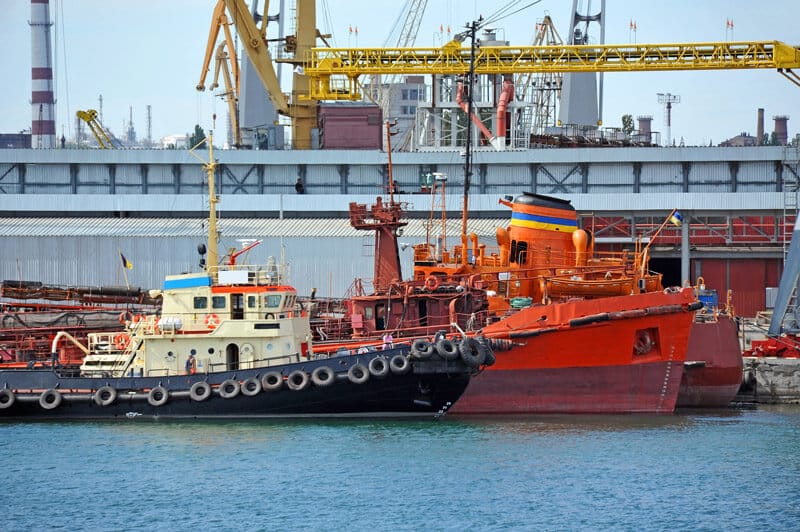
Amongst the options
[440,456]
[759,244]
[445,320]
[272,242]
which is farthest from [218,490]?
[759,244]

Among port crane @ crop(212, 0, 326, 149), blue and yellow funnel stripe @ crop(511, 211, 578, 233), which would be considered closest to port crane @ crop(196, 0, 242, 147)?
port crane @ crop(212, 0, 326, 149)

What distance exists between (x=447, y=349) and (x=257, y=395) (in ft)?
15.2

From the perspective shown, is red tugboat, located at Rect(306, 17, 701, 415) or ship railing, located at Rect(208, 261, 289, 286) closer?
ship railing, located at Rect(208, 261, 289, 286)

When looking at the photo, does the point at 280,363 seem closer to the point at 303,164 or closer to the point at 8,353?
the point at 8,353

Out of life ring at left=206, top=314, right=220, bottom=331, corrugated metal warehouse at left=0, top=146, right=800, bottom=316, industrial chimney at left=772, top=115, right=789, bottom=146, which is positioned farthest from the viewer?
industrial chimney at left=772, top=115, right=789, bottom=146

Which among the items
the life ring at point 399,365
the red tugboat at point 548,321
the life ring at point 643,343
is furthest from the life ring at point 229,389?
the life ring at point 643,343

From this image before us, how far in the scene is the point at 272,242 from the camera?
4966 centimetres

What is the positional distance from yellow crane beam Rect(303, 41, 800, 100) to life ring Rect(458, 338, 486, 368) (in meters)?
23.5

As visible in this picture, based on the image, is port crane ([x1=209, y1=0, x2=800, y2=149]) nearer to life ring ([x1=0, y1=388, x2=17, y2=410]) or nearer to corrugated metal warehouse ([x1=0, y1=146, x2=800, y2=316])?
corrugated metal warehouse ([x1=0, y1=146, x2=800, y2=316])

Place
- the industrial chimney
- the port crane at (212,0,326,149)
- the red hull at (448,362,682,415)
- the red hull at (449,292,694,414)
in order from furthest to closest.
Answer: the industrial chimney < the port crane at (212,0,326,149) < the red hull at (448,362,682,415) < the red hull at (449,292,694,414)

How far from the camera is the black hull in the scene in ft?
105

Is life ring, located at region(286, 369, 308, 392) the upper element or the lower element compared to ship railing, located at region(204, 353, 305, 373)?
lower

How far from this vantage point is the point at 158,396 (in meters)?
32.3

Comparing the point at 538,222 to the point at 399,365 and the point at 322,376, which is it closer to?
the point at 399,365
